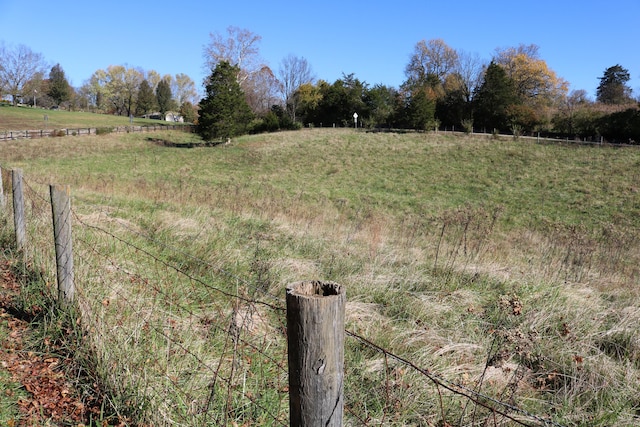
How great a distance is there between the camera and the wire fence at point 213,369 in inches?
102

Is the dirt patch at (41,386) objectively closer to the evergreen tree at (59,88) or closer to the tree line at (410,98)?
the tree line at (410,98)

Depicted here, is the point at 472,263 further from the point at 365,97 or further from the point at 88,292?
the point at 365,97

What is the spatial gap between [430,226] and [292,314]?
526 inches

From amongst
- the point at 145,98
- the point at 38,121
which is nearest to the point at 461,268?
the point at 38,121

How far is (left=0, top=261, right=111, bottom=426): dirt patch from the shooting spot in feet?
8.76

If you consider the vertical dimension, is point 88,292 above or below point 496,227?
above

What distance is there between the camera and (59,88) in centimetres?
8281

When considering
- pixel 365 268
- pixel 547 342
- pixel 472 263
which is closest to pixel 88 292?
pixel 365 268

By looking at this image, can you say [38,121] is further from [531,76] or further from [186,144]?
[531,76]

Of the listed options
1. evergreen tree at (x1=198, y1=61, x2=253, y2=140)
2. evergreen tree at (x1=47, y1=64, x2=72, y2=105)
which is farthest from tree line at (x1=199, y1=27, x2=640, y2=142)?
evergreen tree at (x1=47, y1=64, x2=72, y2=105)

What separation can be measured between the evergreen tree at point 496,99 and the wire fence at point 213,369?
132ft

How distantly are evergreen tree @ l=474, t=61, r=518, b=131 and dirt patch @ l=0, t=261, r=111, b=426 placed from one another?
41.4 m

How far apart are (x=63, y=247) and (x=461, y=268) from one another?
5.02m

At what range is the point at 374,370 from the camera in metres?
3.29
